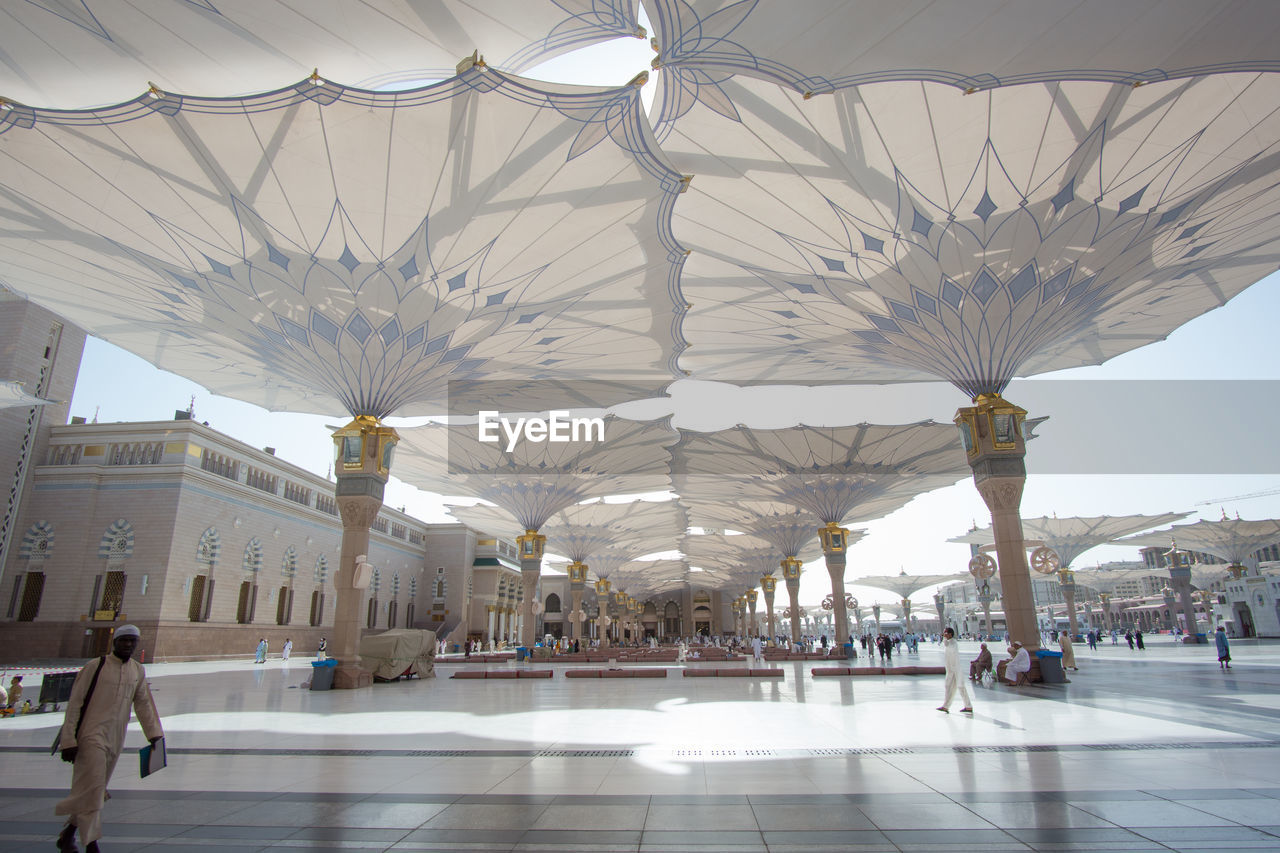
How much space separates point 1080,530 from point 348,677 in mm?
42841

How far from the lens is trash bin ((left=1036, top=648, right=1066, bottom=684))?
532 inches

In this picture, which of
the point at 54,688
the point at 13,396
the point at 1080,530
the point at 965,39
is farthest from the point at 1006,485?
the point at 1080,530

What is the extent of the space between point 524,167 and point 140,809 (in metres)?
8.95

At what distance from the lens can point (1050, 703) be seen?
10.5 meters

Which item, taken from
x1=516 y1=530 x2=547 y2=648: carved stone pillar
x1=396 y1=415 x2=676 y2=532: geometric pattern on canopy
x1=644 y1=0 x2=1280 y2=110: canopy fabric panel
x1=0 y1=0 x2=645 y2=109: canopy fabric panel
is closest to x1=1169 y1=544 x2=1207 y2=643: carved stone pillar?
x1=396 y1=415 x2=676 y2=532: geometric pattern on canopy

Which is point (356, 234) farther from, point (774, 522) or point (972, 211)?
point (774, 522)

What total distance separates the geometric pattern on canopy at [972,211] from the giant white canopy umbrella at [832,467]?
9.11 meters

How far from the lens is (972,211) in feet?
37.8

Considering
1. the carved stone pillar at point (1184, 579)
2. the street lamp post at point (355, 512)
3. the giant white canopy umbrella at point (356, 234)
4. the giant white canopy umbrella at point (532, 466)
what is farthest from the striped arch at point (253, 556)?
the carved stone pillar at point (1184, 579)

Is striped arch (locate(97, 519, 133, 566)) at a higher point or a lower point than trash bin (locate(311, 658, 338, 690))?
higher

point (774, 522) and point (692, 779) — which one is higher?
point (774, 522)

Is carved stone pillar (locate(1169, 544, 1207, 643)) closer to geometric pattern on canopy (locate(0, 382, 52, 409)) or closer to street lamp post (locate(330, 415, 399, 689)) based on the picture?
street lamp post (locate(330, 415, 399, 689))

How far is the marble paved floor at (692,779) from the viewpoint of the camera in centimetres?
396

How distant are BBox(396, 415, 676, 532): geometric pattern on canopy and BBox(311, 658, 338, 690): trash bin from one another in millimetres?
10279
